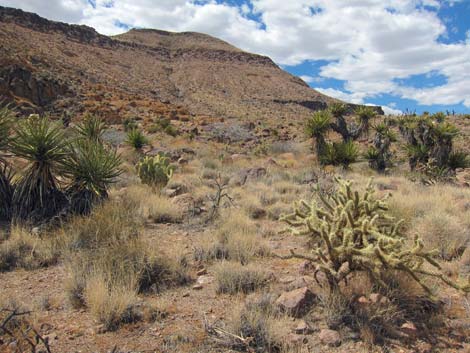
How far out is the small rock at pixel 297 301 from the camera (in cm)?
397

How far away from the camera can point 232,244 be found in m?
5.74

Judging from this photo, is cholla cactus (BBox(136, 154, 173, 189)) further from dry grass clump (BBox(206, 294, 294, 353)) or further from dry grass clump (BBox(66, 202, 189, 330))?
dry grass clump (BBox(206, 294, 294, 353))

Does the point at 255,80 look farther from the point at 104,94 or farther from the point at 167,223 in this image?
the point at 167,223

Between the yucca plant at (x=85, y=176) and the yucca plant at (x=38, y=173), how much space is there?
8.0 inches

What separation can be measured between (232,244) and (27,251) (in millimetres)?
3096

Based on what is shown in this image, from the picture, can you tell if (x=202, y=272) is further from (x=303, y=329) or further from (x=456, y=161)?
(x=456, y=161)

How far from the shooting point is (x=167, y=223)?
7.46 m

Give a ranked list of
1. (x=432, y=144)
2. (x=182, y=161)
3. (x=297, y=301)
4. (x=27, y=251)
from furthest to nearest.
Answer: (x=432, y=144)
(x=182, y=161)
(x=27, y=251)
(x=297, y=301)

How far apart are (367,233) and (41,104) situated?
2863 cm

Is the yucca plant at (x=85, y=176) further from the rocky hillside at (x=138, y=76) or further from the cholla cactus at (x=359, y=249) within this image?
the rocky hillside at (x=138, y=76)

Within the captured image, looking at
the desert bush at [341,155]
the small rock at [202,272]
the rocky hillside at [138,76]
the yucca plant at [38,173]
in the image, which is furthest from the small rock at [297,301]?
the rocky hillside at [138,76]

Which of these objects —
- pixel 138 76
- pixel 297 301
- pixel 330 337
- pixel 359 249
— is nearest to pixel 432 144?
pixel 359 249

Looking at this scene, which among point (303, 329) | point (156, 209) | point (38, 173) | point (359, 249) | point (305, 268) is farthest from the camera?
point (156, 209)

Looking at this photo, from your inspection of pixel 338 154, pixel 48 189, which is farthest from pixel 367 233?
pixel 338 154
